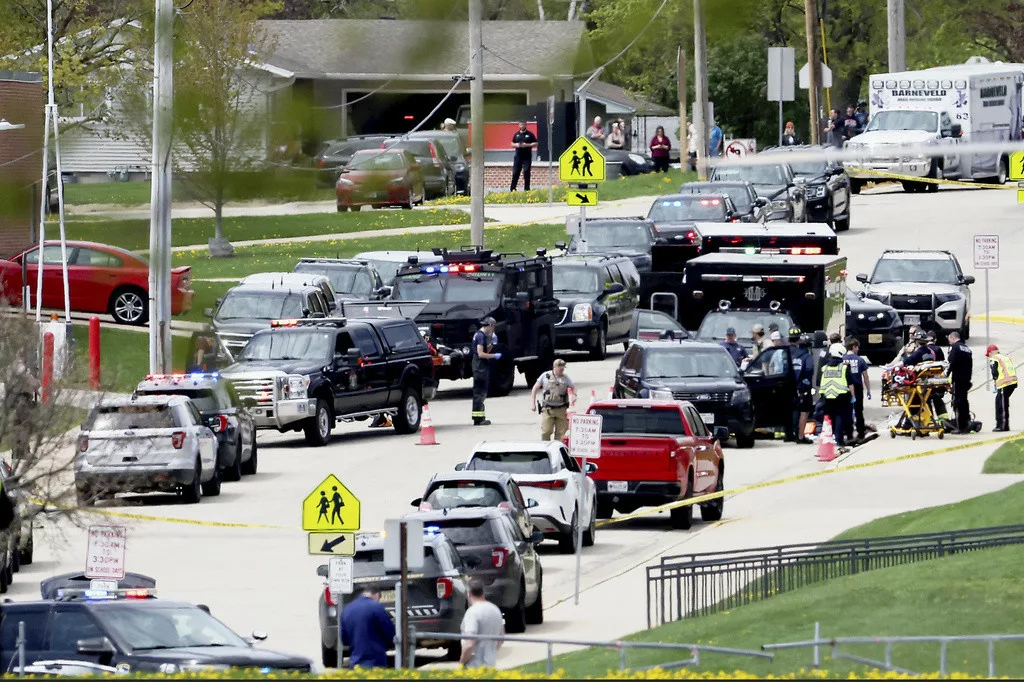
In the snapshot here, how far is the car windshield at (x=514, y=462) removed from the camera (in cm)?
2158

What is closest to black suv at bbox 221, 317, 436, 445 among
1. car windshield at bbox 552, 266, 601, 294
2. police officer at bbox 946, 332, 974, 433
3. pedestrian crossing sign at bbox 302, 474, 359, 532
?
car windshield at bbox 552, 266, 601, 294

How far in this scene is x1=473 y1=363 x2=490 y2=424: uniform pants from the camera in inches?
1153

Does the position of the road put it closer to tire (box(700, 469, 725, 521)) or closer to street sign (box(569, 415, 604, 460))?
tire (box(700, 469, 725, 521))

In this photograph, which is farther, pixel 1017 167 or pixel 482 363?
pixel 1017 167

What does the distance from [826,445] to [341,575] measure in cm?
1344

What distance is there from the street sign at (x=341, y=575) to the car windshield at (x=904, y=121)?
6542mm

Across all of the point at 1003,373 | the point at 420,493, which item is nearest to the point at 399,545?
the point at 420,493

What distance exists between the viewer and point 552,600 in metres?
19.2

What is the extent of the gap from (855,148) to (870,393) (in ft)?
93.9

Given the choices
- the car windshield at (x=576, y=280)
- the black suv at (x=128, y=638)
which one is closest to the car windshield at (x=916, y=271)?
the car windshield at (x=576, y=280)

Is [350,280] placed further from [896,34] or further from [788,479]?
[896,34]

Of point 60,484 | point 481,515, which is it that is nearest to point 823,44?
point 481,515

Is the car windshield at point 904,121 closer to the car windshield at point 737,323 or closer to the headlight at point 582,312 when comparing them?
the car windshield at point 737,323

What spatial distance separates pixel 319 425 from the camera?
28047mm
